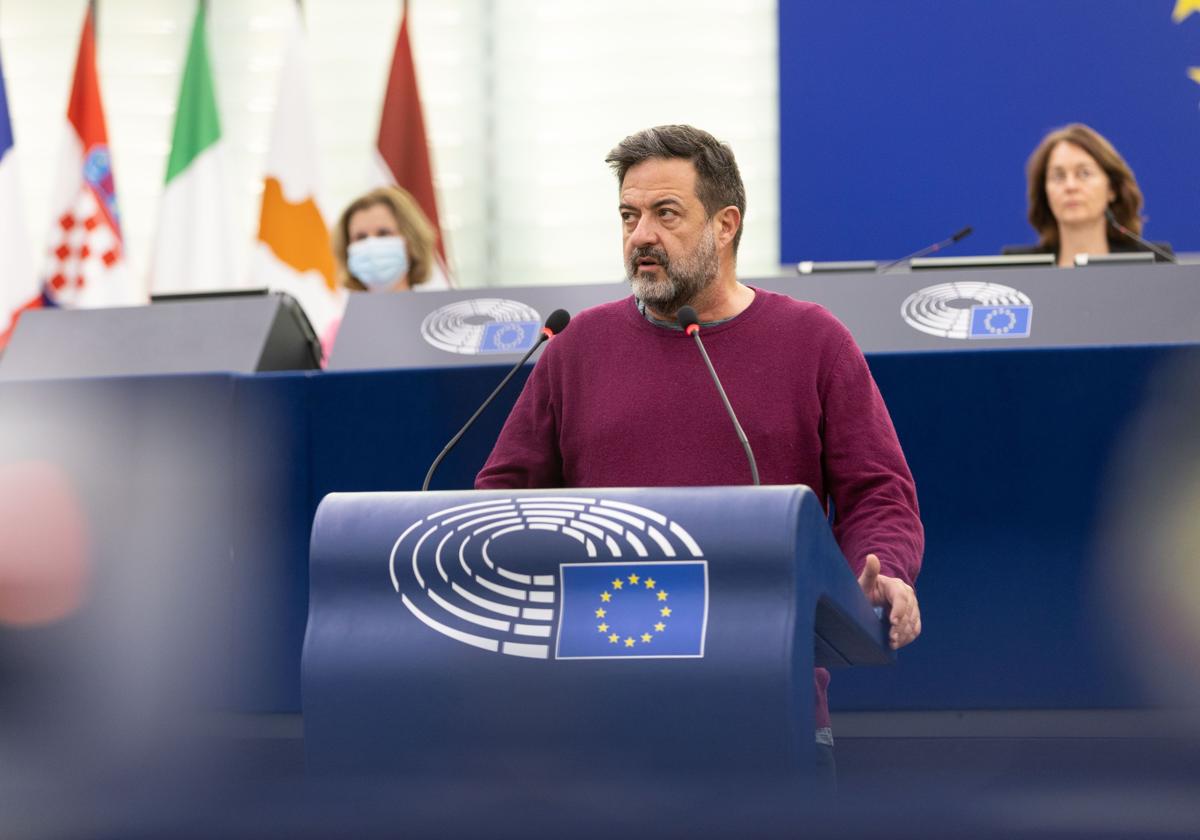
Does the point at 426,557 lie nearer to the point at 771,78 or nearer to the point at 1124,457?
the point at 1124,457

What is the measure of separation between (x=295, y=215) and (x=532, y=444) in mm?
3761

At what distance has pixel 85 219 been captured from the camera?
5691mm

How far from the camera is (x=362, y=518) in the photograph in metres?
1.51

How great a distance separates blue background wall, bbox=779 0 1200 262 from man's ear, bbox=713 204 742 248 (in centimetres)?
327

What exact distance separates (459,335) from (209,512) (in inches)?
24.4

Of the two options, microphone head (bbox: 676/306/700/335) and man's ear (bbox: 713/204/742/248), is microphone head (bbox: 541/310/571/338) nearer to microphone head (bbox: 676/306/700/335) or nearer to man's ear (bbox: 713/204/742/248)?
microphone head (bbox: 676/306/700/335)

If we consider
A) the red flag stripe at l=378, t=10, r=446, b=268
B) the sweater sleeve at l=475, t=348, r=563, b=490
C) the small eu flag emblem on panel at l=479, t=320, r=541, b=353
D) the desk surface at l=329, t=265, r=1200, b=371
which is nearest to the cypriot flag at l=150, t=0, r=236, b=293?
the red flag stripe at l=378, t=10, r=446, b=268

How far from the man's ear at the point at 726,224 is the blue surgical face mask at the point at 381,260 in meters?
2.06

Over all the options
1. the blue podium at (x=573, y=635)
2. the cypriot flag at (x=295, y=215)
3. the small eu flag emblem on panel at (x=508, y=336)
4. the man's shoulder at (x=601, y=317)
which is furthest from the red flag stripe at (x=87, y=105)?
the blue podium at (x=573, y=635)

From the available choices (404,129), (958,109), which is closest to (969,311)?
(958,109)

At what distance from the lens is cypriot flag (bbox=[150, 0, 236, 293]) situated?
5746 millimetres

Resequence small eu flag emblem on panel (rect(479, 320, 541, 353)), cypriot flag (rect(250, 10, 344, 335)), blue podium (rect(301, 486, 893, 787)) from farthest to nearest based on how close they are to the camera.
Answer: cypriot flag (rect(250, 10, 344, 335)) → small eu flag emblem on panel (rect(479, 320, 541, 353)) → blue podium (rect(301, 486, 893, 787))

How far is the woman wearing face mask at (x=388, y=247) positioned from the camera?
4.10m

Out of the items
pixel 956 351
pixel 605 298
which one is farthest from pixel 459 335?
pixel 956 351
